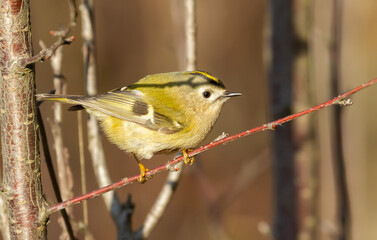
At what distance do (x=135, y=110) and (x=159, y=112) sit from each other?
12 cm

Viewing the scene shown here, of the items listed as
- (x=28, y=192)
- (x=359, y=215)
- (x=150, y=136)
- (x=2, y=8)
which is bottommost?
(x=359, y=215)

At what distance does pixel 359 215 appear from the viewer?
2992mm

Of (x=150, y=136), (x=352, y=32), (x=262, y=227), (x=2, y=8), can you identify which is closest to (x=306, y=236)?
(x=262, y=227)

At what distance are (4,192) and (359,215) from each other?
7.67 feet

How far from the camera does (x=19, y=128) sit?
1205 millimetres

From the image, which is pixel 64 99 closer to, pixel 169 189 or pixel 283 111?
pixel 169 189

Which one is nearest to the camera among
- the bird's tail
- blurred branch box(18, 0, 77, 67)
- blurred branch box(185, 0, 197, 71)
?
blurred branch box(18, 0, 77, 67)

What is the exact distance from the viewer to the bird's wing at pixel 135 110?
6.96ft

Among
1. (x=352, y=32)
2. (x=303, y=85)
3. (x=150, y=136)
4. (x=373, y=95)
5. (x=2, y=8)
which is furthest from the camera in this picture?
(x=373, y=95)

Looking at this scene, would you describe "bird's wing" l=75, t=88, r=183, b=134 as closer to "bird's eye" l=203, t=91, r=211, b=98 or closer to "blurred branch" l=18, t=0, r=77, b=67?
"bird's eye" l=203, t=91, r=211, b=98

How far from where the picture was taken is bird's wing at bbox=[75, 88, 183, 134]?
6.96 ft

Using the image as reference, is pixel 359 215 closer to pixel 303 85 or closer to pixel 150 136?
pixel 303 85

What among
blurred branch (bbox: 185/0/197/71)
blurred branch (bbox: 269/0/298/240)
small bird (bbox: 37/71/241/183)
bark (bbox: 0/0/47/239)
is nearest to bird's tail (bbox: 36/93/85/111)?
small bird (bbox: 37/71/241/183)

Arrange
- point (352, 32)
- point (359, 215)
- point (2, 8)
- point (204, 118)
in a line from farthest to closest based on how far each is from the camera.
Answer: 1. point (352, 32)
2. point (359, 215)
3. point (204, 118)
4. point (2, 8)
